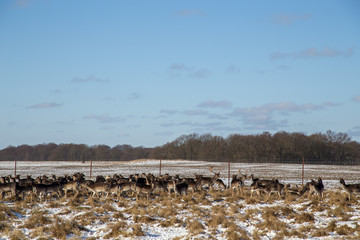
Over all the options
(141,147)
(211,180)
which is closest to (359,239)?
(211,180)

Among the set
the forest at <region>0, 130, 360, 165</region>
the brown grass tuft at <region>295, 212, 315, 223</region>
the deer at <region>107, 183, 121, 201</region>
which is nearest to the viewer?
the brown grass tuft at <region>295, 212, 315, 223</region>

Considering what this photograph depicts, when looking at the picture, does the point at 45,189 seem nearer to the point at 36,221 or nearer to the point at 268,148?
the point at 36,221

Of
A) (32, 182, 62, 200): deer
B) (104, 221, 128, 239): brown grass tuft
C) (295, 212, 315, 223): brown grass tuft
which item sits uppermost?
(32, 182, 62, 200): deer

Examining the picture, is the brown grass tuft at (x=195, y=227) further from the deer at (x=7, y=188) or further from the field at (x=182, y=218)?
the deer at (x=7, y=188)

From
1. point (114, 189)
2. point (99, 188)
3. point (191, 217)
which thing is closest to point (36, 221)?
point (99, 188)

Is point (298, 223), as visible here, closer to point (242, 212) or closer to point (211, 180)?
point (242, 212)

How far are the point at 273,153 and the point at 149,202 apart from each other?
82061mm

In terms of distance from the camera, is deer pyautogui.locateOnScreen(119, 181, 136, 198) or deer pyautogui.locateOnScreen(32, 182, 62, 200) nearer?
deer pyautogui.locateOnScreen(32, 182, 62, 200)

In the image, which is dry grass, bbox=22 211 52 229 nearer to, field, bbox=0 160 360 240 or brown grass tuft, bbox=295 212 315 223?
field, bbox=0 160 360 240

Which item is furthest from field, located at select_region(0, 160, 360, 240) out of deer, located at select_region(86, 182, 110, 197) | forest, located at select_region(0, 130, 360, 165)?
forest, located at select_region(0, 130, 360, 165)

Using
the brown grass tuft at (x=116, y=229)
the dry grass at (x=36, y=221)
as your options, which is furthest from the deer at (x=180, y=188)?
the dry grass at (x=36, y=221)

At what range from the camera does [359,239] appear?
40.1 ft

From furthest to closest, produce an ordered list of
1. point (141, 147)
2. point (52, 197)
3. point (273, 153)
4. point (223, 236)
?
point (141, 147), point (273, 153), point (52, 197), point (223, 236)

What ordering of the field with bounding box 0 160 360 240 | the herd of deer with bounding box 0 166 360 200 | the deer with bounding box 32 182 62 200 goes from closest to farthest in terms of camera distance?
the field with bounding box 0 160 360 240 < the deer with bounding box 32 182 62 200 < the herd of deer with bounding box 0 166 360 200
